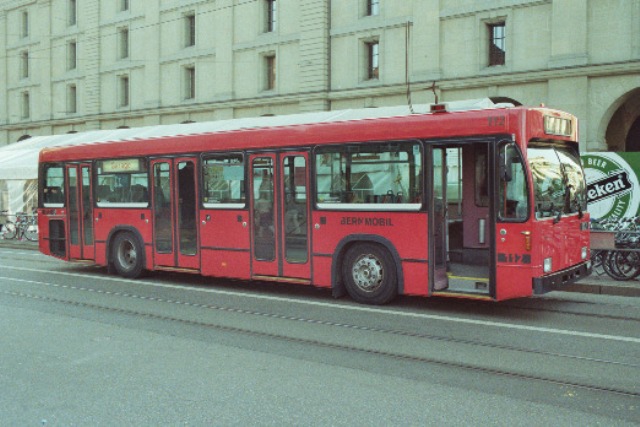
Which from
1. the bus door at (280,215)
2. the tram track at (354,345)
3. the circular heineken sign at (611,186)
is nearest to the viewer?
the tram track at (354,345)

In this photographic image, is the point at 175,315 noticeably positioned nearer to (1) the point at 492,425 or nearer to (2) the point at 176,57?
(1) the point at 492,425

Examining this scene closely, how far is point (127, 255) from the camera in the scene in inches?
583

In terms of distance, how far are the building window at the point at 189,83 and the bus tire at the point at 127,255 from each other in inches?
946

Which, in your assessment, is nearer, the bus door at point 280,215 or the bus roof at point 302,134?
the bus roof at point 302,134

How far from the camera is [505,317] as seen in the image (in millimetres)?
9750

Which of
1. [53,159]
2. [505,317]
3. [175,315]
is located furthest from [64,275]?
[505,317]

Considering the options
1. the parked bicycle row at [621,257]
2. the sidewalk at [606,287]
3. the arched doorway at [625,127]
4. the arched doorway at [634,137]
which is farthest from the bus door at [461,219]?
the arched doorway at [634,137]

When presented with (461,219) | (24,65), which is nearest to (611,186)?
(461,219)

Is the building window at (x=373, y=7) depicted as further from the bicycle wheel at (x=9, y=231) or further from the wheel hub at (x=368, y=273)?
the wheel hub at (x=368, y=273)

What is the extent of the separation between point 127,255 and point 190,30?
2557 cm

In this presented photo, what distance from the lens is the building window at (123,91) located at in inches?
1628

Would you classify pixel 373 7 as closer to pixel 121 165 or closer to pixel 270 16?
pixel 270 16

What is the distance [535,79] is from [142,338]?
20.8 meters

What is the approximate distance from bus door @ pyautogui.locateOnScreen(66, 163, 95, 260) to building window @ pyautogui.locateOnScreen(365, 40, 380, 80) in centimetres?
1772
